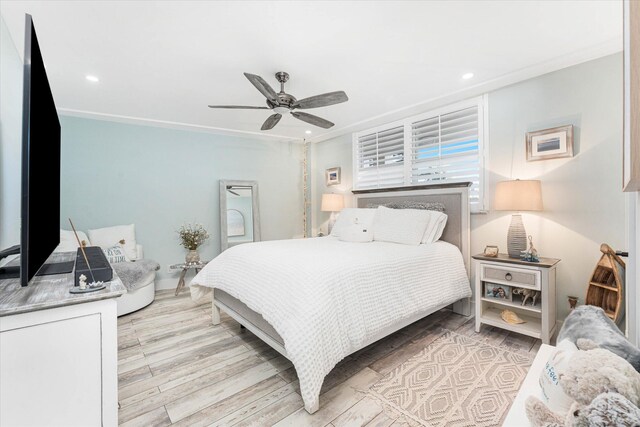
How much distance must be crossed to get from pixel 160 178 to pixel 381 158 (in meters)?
3.37

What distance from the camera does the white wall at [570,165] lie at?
7.57 feet

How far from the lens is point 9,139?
189 cm

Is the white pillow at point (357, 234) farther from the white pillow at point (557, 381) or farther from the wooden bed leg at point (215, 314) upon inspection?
the white pillow at point (557, 381)

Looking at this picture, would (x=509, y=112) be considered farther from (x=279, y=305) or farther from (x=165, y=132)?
(x=165, y=132)

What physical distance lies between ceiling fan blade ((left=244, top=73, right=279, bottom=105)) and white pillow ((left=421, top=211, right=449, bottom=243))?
2005mm

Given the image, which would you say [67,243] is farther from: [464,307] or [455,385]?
[464,307]

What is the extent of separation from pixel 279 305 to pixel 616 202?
2.81 metres

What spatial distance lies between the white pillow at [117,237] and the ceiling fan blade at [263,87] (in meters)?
2.85

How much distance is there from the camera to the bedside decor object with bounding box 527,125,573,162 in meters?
2.49

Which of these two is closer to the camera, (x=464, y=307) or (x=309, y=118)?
(x=309, y=118)

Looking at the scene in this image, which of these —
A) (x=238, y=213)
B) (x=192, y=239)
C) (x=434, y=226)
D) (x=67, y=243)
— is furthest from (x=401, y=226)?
(x=67, y=243)

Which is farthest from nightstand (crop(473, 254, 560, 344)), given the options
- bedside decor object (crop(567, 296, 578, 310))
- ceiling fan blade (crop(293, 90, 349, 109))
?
ceiling fan blade (crop(293, 90, 349, 109))

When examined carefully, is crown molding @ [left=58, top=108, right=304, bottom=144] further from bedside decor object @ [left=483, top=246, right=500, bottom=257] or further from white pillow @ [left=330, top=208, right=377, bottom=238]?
bedside decor object @ [left=483, top=246, right=500, bottom=257]

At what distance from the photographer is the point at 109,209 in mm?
3896
